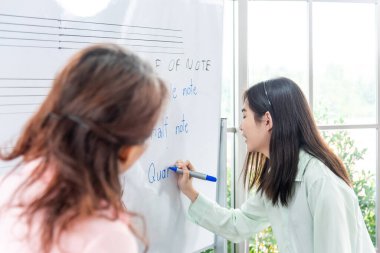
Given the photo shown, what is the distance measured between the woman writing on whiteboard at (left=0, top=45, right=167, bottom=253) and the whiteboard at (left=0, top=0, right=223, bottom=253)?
11.9 inches

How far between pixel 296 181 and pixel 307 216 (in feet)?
0.38

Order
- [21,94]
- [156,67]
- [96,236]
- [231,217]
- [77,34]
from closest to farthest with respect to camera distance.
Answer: [96,236], [21,94], [77,34], [156,67], [231,217]

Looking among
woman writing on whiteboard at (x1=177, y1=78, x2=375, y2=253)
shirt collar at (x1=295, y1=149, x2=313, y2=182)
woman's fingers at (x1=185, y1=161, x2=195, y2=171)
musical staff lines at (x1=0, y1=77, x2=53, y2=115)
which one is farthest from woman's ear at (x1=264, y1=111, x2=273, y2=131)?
musical staff lines at (x1=0, y1=77, x2=53, y2=115)

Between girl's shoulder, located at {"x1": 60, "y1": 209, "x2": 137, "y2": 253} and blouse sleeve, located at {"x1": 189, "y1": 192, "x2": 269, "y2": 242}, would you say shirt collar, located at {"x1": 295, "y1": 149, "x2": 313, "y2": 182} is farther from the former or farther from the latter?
girl's shoulder, located at {"x1": 60, "y1": 209, "x2": 137, "y2": 253}

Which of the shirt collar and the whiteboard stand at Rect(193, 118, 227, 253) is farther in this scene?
the whiteboard stand at Rect(193, 118, 227, 253)

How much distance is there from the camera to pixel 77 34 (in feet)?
3.64

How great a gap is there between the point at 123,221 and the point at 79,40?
1.81ft

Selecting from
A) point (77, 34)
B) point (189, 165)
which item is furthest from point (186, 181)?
point (77, 34)

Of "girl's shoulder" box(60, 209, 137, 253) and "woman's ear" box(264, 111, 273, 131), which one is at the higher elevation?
"woman's ear" box(264, 111, 273, 131)

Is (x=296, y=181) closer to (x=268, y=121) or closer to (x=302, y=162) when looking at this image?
(x=302, y=162)

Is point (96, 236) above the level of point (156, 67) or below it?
below

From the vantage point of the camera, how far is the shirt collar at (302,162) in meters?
1.50

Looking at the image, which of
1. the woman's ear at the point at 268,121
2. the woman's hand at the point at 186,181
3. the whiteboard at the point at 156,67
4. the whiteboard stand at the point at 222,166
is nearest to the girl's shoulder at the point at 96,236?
the whiteboard at the point at 156,67

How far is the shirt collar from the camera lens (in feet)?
4.91
